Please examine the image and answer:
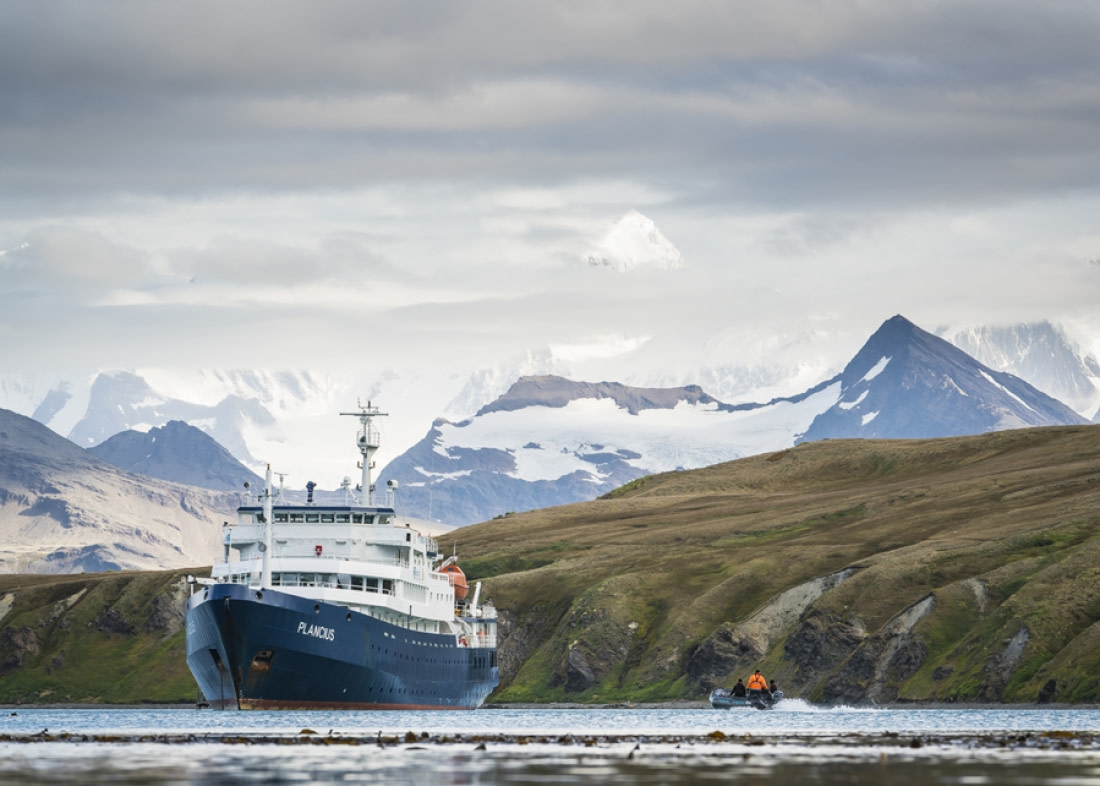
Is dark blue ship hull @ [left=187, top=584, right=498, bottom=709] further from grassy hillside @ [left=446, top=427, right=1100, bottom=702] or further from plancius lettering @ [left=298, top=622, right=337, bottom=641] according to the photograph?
grassy hillside @ [left=446, top=427, right=1100, bottom=702]

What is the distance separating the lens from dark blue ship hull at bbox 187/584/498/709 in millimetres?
110375

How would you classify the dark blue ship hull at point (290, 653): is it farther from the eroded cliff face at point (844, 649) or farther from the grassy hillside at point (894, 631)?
the grassy hillside at point (894, 631)

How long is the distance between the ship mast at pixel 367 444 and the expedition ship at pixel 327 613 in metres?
0.16

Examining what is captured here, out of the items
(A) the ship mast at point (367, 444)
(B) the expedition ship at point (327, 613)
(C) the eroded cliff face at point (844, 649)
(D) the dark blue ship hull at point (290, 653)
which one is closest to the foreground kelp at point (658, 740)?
(D) the dark blue ship hull at point (290, 653)

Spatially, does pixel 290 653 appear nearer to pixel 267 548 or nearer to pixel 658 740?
pixel 267 548

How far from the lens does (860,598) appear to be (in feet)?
568

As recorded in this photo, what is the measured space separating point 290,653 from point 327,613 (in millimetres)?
3563

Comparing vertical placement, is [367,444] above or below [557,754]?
above

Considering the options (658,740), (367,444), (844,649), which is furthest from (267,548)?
(844,649)

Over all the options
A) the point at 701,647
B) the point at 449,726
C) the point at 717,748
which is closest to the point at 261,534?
the point at 449,726

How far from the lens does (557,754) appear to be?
70.9 meters

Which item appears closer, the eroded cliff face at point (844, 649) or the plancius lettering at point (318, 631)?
the plancius lettering at point (318, 631)

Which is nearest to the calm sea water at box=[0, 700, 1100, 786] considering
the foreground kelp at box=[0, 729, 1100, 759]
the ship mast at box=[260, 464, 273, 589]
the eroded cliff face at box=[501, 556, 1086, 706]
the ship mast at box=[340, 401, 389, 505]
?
the foreground kelp at box=[0, 729, 1100, 759]

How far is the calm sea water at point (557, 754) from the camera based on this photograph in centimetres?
5717
